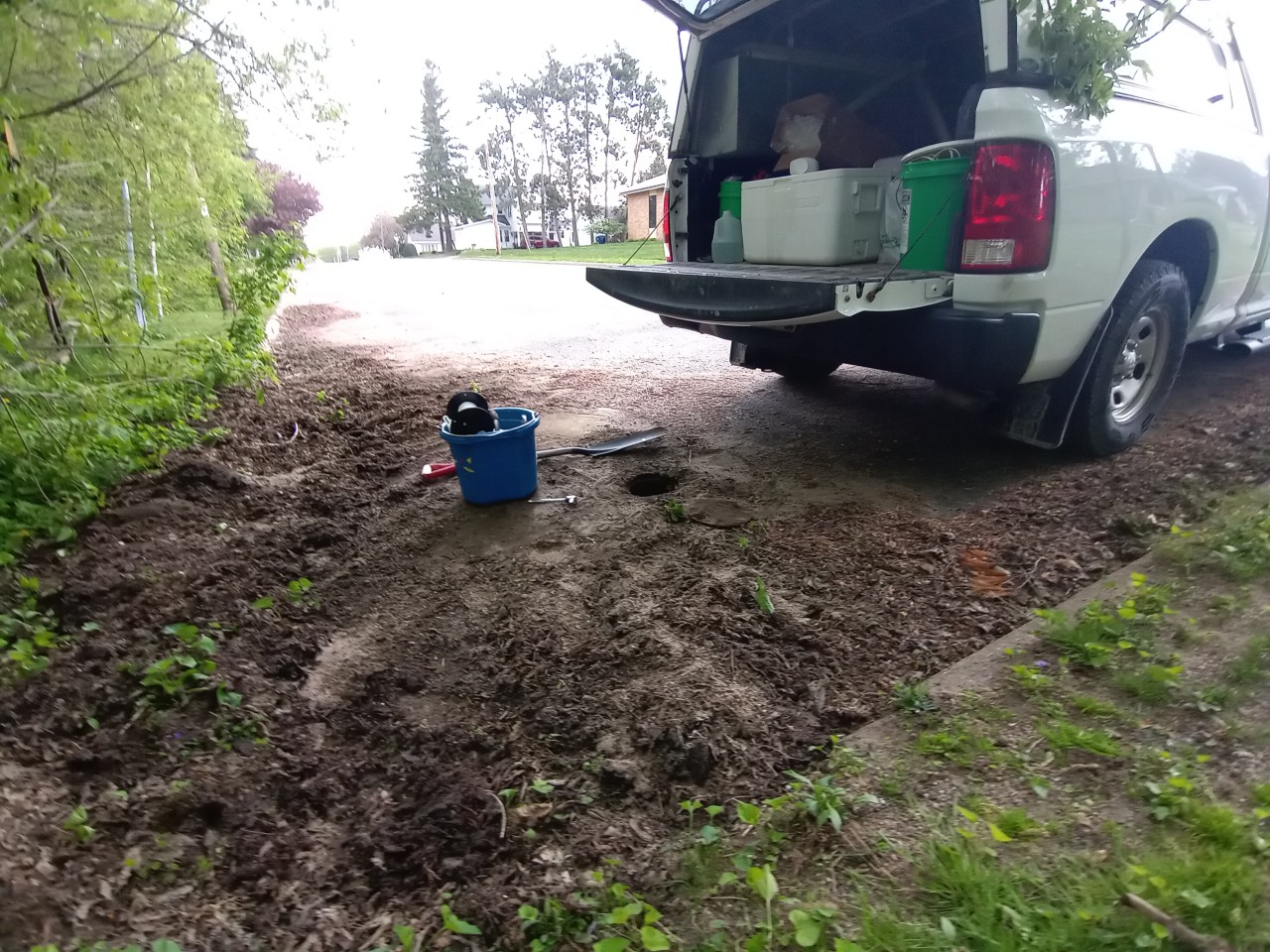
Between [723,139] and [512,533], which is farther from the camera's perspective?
[723,139]

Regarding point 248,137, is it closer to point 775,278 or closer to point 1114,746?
point 775,278

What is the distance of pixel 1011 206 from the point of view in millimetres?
2881

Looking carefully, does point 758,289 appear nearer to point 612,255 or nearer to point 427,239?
point 612,255

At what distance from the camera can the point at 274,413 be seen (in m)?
5.50

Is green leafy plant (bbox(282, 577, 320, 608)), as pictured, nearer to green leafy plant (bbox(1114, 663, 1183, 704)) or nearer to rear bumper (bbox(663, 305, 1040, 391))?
rear bumper (bbox(663, 305, 1040, 391))

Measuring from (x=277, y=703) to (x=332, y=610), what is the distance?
578mm

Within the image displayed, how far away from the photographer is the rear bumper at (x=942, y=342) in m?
2.98

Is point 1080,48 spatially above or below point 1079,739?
above

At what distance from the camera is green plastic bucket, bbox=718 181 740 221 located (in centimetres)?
472

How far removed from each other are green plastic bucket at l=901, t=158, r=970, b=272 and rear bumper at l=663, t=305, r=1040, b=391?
0.30 metres

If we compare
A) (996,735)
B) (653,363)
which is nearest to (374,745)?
(996,735)

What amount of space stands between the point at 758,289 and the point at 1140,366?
7.27 ft

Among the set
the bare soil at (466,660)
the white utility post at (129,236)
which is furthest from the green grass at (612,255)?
the bare soil at (466,660)

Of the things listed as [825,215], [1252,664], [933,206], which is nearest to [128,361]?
[825,215]
